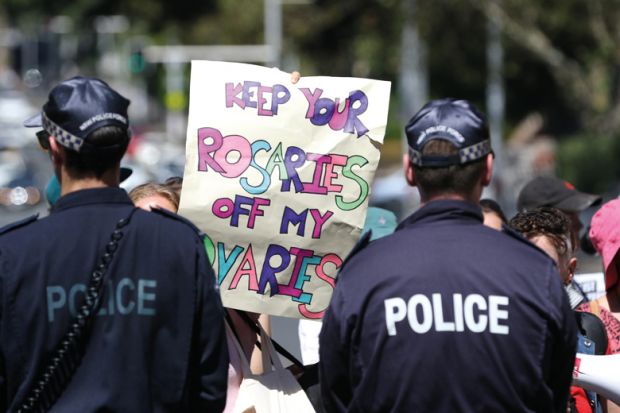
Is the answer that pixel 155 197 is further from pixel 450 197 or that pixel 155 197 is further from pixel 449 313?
pixel 449 313

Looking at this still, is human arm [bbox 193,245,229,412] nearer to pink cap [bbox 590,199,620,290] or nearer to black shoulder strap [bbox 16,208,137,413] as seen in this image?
black shoulder strap [bbox 16,208,137,413]

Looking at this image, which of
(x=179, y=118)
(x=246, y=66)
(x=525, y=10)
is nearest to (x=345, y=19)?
(x=525, y=10)

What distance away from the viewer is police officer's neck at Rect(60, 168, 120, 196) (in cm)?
332

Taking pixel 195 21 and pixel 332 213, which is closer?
pixel 332 213

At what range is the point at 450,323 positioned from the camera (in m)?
3.22

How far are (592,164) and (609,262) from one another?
27.9 m

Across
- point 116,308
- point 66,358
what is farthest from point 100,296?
point 66,358

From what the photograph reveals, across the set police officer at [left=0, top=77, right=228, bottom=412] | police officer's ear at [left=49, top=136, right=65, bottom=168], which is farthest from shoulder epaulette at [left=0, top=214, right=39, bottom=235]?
police officer's ear at [left=49, top=136, right=65, bottom=168]

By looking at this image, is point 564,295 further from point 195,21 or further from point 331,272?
point 195,21

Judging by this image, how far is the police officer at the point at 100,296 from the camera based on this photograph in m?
3.19

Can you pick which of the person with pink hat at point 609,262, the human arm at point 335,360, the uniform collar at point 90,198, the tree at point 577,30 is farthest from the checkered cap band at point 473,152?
the tree at point 577,30

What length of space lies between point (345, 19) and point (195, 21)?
30.6m

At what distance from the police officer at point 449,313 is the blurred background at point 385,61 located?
415 cm

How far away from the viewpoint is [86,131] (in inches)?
130
